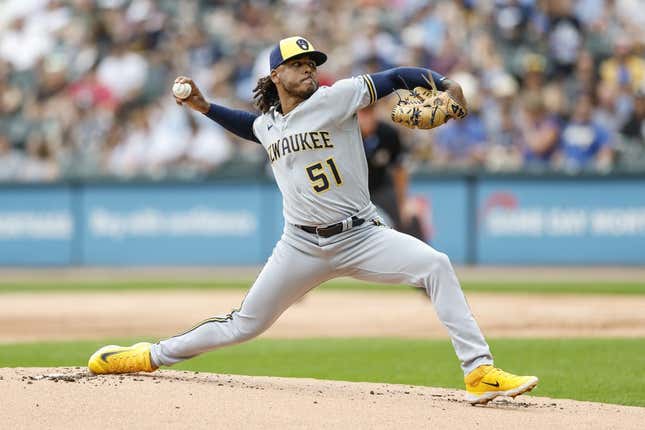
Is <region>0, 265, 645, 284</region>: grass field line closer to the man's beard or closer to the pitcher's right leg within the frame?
the pitcher's right leg

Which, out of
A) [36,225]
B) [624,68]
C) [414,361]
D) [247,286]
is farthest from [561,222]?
[414,361]

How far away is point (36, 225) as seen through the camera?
1838cm

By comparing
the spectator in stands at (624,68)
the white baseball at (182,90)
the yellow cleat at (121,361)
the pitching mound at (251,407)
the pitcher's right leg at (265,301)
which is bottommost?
the pitching mound at (251,407)

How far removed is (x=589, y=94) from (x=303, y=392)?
12.1 metres

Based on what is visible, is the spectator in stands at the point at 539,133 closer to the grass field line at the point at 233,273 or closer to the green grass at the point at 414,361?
the grass field line at the point at 233,273

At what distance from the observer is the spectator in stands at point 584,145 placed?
16.9m

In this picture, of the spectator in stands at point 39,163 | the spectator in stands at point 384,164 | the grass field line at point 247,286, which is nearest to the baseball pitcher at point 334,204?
the spectator in stands at point 384,164

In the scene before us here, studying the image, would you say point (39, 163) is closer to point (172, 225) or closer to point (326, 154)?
point (172, 225)

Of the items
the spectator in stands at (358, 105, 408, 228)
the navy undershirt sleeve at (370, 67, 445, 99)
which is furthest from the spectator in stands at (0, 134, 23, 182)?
the navy undershirt sleeve at (370, 67, 445, 99)

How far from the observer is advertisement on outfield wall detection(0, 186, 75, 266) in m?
18.3

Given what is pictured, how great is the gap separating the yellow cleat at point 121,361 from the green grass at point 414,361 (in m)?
1.33

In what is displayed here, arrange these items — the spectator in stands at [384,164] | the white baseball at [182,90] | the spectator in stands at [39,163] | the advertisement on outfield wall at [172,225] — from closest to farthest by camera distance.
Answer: the white baseball at [182,90]
the spectator in stands at [384,164]
the advertisement on outfield wall at [172,225]
the spectator in stands at [39,163]

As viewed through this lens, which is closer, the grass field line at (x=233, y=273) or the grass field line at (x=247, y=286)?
the grass field line at (x=247, y=286)

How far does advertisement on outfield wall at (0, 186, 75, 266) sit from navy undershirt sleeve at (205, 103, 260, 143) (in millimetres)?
12105
